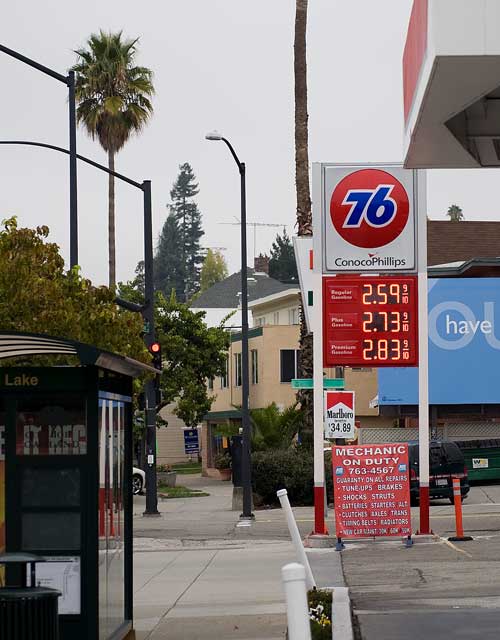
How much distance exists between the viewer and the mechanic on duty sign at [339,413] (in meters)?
29.2

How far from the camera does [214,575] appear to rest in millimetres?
18625

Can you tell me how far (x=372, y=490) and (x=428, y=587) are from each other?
18.0 ft

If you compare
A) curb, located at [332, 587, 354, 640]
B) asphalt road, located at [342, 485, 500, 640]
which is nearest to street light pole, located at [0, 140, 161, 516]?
asphalt road, located at [342, 485, 500, 640]

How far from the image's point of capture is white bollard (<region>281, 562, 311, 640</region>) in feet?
18.9

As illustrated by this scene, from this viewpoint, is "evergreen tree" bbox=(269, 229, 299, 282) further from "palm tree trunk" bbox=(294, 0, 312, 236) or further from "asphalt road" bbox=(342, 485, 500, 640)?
"asphalt road" bbox=(342, 485, 500, 640)

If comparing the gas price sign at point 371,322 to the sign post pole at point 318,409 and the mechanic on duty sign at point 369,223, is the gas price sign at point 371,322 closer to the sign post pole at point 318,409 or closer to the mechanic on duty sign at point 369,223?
the sign post pole at point 318,409

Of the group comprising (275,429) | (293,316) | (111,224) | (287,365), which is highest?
(111,224)

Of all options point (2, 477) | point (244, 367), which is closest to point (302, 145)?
point (244, 367)

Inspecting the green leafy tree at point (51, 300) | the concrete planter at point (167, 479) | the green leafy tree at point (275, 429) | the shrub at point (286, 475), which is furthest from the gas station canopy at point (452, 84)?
the concrete planter at point (167, 479)

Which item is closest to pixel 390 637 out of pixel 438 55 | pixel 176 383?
pixel 438 55

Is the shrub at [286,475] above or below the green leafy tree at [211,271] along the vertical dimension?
below

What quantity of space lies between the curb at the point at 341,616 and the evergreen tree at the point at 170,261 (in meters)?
148

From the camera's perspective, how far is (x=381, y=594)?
15.1 meters

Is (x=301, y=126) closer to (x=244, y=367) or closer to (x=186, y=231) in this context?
(x=244, y=367)
